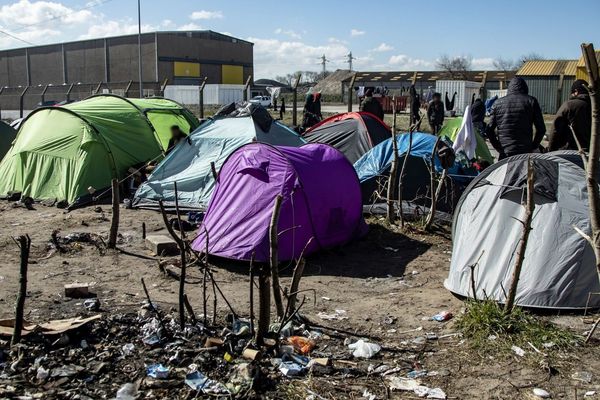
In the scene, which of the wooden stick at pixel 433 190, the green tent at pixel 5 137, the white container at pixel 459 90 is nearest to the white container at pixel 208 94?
the white container at pixel 459 90

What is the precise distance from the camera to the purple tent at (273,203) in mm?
7117

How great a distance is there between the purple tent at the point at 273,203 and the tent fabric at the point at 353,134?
379 centimetres

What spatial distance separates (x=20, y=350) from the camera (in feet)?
14.5

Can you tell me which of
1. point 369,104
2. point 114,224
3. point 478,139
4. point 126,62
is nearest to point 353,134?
point 478,139

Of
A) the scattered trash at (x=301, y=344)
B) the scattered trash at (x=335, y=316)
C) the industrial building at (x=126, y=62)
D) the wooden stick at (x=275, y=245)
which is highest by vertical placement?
the industrial building at (x=126, y=62)

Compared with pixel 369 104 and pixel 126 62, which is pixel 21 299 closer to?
pixel 369 104

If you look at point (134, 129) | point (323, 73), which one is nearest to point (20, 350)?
point (134, 129)

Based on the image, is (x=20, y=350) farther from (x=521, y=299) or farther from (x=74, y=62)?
(x=74, y=62)

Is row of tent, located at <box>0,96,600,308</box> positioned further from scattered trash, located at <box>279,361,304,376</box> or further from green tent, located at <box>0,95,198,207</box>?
scattered trash, located at <box>279,361,304,376</box>

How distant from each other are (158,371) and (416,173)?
234 inches

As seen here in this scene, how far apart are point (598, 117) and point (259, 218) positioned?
15.4ft

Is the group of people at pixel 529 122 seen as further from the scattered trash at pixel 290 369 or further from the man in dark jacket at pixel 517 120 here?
the scattered trash at pixel 290 369

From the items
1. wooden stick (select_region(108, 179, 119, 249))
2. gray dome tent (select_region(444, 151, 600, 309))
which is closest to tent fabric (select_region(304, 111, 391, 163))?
wooden stick (select_region(108, 179, 119, 249))

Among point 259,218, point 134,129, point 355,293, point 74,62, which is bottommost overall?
point 355,293
